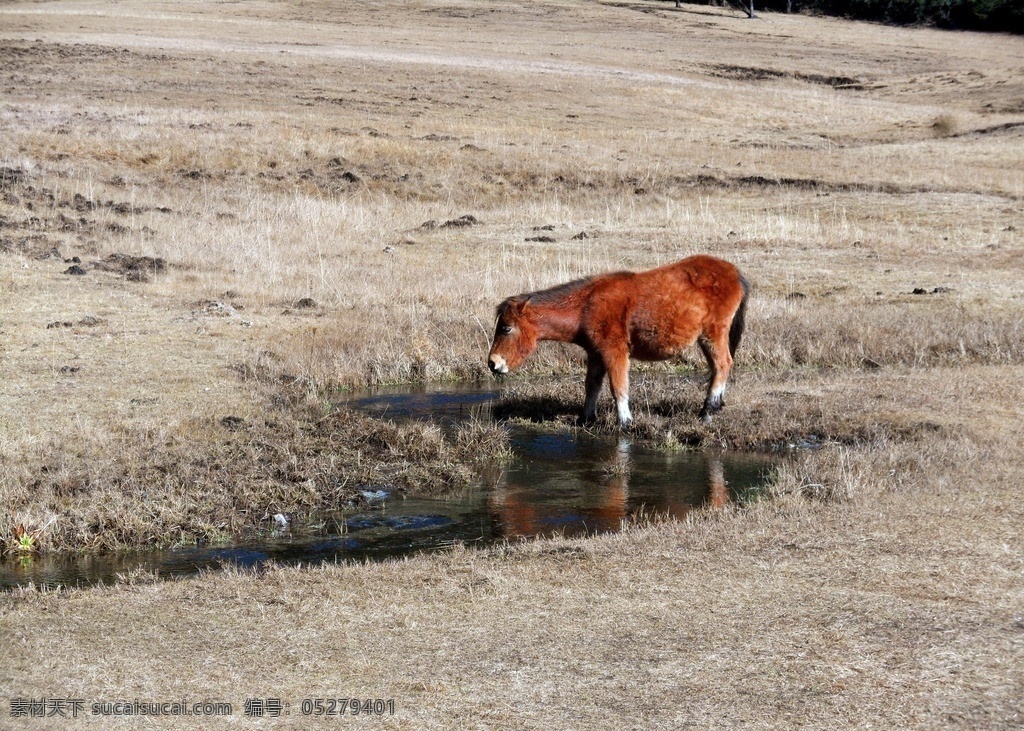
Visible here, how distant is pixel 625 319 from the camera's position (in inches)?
511

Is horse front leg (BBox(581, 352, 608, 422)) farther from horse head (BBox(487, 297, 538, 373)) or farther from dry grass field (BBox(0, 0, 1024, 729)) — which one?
horse head (BBox(487, 297, 538, 373))

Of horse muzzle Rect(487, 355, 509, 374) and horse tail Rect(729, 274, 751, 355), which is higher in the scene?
horse tail Rect(729, 274, 751, 355)

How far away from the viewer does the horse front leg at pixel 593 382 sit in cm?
1316

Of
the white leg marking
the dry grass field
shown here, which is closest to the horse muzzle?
the dry grass field

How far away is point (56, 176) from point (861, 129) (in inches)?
1293

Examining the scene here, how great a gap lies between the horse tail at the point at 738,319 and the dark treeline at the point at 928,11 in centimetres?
7942

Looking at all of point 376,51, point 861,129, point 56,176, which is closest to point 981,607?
point 56,176

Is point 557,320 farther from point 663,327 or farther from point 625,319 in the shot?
point 663,327

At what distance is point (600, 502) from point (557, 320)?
2640 millimetres

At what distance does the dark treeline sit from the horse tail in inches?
3127

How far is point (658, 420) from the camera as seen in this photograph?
13352 mm

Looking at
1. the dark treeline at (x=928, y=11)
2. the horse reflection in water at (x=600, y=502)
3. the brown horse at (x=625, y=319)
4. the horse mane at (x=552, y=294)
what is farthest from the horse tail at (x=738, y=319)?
the dark treeline at (x=928, y=11)

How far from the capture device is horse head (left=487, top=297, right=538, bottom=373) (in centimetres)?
Result: 1266

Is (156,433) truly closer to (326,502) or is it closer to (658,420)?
(326,502)
